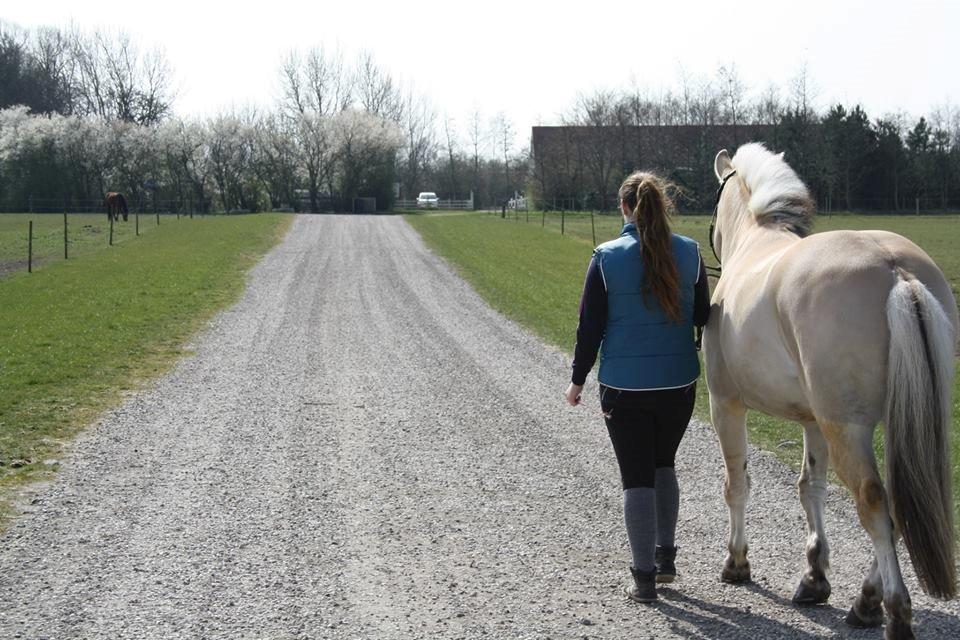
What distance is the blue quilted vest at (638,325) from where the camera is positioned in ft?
14.7

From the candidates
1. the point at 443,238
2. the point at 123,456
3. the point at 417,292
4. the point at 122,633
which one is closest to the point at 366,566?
the point at 122,633

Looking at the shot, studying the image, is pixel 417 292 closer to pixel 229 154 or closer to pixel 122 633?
pixel 122 633

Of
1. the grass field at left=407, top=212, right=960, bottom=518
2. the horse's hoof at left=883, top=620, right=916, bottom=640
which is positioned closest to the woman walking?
the grass field at left=407, top=212, right=960, bottom=518

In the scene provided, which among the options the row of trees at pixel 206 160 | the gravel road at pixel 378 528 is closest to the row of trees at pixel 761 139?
the row of trees at pixel 206 160

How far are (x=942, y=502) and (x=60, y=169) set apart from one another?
240 feet

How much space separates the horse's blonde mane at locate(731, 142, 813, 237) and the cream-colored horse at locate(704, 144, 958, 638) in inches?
31.0

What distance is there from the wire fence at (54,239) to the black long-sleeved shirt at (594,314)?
21837 millimetres

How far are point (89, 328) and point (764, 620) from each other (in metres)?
12.9

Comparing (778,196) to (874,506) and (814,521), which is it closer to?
(814,521)

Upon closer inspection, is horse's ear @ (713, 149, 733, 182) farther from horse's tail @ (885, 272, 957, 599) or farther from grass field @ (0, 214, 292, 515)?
grass field @ (0, 214, 292, 515)

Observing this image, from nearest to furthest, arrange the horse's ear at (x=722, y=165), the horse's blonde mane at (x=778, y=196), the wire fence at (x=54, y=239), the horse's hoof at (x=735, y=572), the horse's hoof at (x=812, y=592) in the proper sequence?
the horse's hoof at (x=812, y=592), the horse's hoof at (x=735, y=572), the horse's blonde mane at (x=778, y=196), the horse's ear at (x=722, y=165), the wire fence at (x=54, y=239)

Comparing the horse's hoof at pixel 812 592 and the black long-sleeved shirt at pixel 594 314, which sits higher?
the black long-sleeved shirt at pixel 594 314

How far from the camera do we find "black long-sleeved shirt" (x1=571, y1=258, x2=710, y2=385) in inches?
178

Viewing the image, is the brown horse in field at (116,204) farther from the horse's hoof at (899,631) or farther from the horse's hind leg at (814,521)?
the horse's hoof at (899,631)
